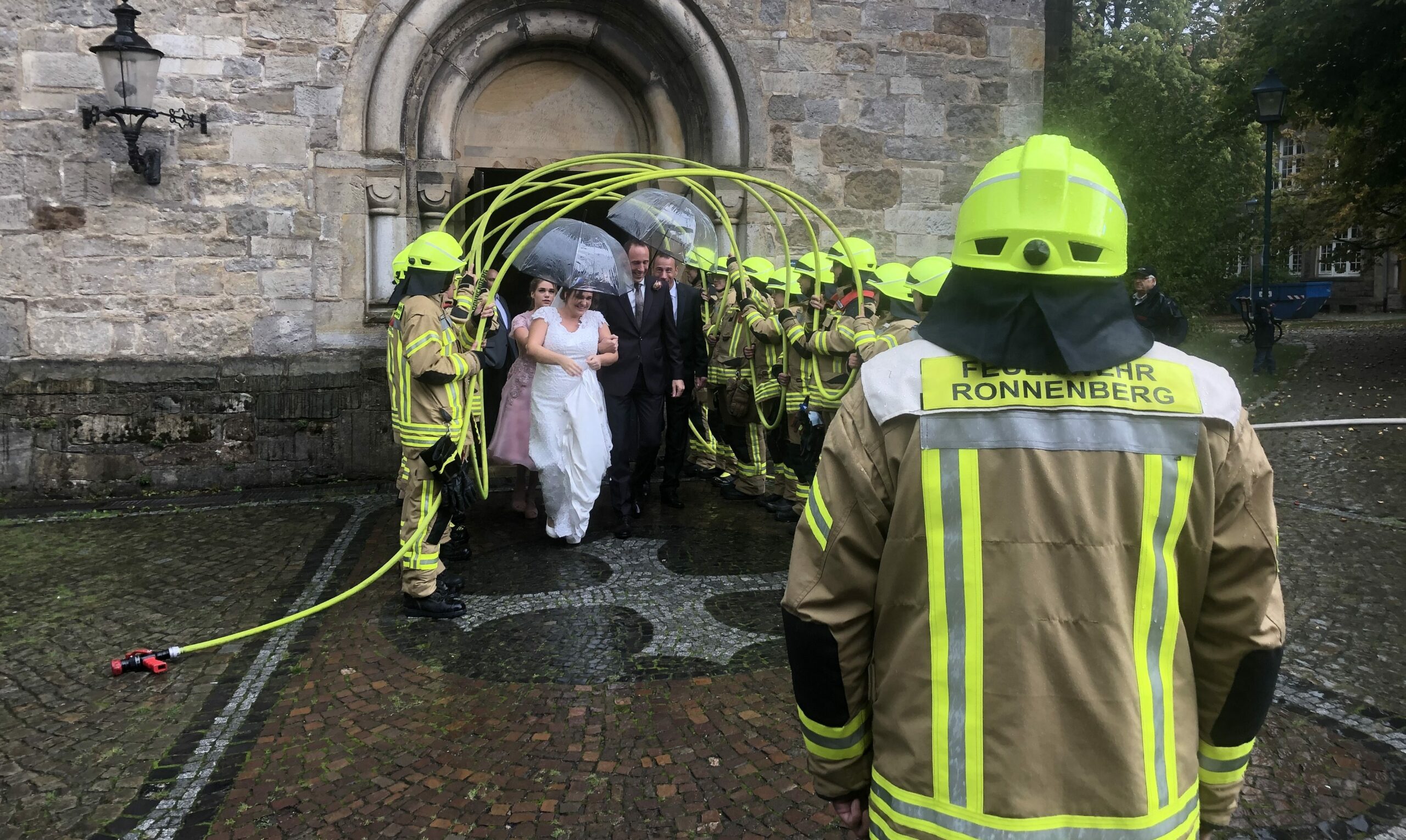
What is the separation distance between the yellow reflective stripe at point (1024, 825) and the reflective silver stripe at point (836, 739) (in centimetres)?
17

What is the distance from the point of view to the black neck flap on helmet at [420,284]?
5.29 m

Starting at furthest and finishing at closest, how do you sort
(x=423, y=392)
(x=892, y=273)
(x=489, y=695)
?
(x=892, y=273)
(x=423, y=392)
(x=489, y=695)

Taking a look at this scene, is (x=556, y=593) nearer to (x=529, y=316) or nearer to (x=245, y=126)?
(x=529, y=316)

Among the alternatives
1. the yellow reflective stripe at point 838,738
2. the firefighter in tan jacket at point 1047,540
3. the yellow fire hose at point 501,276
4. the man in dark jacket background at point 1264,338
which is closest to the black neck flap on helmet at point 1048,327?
the firefighter in tan jacket at point 1047,540

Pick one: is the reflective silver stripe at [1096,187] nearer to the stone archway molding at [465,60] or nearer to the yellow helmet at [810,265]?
the yellow helmet at [810,265]

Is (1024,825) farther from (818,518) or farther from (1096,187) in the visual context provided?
(1096,187)

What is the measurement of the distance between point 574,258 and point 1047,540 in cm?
521

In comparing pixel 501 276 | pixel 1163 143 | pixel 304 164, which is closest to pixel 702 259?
pixel 501 276

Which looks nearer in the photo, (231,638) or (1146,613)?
(1146,613)

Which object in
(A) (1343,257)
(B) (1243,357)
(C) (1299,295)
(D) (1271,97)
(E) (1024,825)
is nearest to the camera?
(E) (1024,825)

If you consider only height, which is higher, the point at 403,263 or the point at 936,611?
the point at 403,263

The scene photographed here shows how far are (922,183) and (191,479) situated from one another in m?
6.86

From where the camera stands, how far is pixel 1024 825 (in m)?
1.64

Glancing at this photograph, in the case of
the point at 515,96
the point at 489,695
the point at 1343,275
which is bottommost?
the point at 489,695
